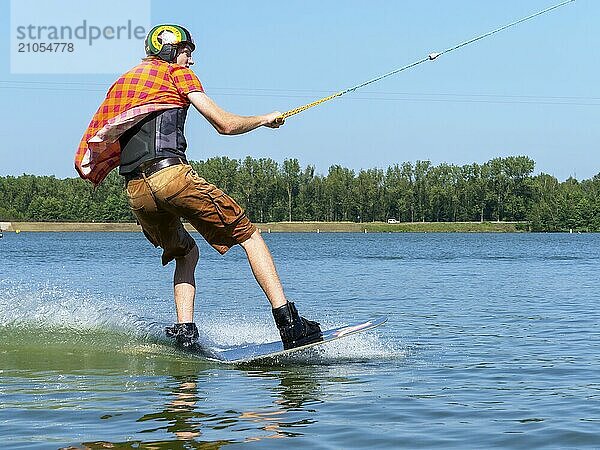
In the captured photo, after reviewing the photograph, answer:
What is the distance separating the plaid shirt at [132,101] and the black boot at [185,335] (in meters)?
1.68

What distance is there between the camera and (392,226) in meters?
165

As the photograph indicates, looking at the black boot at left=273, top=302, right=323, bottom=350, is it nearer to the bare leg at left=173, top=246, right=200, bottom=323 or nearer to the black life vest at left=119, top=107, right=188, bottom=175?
the bare leg at left=173, top=246, right=200, bottom=323

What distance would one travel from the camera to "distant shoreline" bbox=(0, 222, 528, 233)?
162 m

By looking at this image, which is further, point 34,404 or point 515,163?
point 515,163

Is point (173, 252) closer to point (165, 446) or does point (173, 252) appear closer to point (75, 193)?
point (165, 446)

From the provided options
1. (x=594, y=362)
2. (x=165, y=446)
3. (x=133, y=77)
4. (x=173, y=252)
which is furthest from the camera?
(x=594, y=362)

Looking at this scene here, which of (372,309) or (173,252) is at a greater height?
(173,252)

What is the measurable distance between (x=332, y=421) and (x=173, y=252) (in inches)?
120

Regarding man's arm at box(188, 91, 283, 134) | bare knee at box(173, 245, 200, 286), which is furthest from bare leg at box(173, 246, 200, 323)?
man's arm at box(188, 91, 283, 134)

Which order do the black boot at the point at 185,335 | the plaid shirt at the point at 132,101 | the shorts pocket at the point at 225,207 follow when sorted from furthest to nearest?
1. the black boot at the point at 185,335
2. the shorts pocket at the point at 225,207
3. the plaid shirt at the point at 132,101

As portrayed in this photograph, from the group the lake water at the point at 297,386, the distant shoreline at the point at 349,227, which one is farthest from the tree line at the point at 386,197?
the lake water at the point at 297,386

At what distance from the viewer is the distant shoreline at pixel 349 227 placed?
531ft

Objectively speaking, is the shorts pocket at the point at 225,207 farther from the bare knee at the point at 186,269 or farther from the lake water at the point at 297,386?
the lake water at the point at 297,386

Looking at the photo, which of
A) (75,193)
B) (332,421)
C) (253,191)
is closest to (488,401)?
(332,421)
